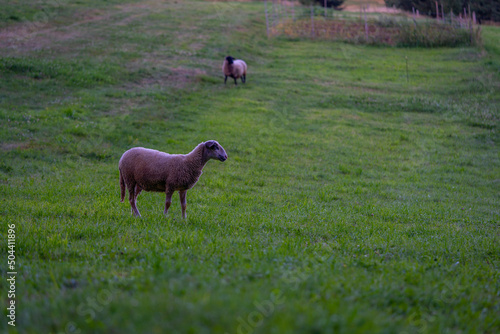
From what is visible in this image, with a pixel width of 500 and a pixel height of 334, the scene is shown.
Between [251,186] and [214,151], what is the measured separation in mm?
3885

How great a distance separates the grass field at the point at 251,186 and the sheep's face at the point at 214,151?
1.32m

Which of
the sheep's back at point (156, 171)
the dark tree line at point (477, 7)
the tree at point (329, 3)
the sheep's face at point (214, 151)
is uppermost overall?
the tree at point (329, 3)

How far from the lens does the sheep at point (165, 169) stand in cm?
936

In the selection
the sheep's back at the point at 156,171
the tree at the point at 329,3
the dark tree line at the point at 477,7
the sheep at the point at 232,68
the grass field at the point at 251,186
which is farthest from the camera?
the tree at the point at 329,3

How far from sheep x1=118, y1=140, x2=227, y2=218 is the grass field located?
0.63 meters

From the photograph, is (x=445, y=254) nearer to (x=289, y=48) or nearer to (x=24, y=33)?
(x=24, y=33)

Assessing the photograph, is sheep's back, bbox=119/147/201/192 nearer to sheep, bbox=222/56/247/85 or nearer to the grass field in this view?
the grass field

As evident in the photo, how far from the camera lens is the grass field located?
435 centimetres

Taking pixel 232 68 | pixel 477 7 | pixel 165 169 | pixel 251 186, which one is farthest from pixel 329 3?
pixel 165 169

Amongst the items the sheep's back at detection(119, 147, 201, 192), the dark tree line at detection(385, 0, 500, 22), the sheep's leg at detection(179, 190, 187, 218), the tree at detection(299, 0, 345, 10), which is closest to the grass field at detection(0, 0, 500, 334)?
the sheep's leg at detection(179, 190, 187, 218)

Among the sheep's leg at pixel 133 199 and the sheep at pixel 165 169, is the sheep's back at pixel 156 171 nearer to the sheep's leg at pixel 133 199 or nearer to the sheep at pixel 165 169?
the sheep at pixel 165 169

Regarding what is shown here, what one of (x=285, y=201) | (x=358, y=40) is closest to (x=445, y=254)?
(x=285, y=201)

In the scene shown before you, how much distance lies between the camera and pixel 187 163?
9445 millimetres

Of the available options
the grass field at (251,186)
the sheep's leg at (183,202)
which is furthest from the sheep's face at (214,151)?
the grass field at (251,186)
